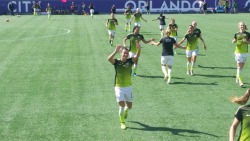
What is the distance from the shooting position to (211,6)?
72.2 metres

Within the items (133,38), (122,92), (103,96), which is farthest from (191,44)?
(122,92)

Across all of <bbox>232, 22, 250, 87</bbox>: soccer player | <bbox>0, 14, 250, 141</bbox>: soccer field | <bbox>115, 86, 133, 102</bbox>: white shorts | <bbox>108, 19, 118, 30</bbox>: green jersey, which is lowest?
<bbox>0, 14, 250, 141</bbox>: soccer field

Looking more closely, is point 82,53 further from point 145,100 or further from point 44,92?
point 145,100

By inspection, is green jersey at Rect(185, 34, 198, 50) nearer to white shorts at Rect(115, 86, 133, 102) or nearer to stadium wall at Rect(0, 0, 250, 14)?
white shorts at Rect(115, 86, 133, 102)

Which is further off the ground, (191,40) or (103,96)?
Answer: (191,40)

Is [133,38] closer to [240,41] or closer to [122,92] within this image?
[240,41]

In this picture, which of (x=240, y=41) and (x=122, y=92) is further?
(x=240, y=41)

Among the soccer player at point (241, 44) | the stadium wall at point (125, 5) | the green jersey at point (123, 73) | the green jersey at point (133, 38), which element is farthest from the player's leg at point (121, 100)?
the stadium wall at point (125, 5)

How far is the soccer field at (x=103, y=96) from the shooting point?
42.3ft

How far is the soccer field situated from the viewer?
42.3 feet

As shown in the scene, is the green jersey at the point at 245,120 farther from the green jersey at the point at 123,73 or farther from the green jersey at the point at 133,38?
the green jersey at the point at 133,38

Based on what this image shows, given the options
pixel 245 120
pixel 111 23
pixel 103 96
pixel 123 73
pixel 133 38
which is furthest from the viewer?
pixel 111 23

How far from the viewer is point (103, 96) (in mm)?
17203

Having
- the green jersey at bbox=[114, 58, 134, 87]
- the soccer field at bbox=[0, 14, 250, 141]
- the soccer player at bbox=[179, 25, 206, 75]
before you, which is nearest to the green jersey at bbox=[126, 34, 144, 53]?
the soccer field at bbox=[0, 14, 250, 141]
